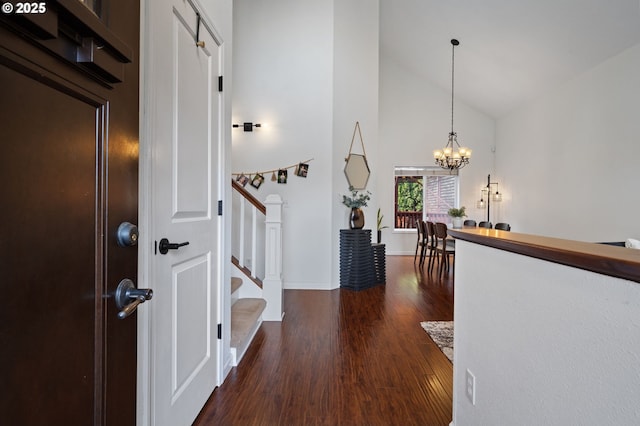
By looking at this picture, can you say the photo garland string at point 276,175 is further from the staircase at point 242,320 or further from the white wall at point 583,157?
the white wall at point 583,157

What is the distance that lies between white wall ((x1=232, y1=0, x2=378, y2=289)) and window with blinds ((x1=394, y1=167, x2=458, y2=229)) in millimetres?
3811

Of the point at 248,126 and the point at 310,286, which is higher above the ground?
the point at 248,126

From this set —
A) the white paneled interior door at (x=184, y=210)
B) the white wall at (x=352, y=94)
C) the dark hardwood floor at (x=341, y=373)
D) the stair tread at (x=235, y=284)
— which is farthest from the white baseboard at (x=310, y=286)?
the white paneled interior door at (x=184, y=210)

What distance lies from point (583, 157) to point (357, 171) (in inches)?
141

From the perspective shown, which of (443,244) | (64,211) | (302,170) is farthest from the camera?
(443,244)

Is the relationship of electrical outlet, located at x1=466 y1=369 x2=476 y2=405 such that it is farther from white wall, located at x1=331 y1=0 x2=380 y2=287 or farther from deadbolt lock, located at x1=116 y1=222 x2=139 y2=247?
white wall, located at x1=331 y1=0 x2=380 y2=287

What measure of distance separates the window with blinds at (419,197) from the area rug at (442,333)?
16.3ft

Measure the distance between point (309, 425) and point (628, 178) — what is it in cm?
512

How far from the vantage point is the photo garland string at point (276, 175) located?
4445 millimetres

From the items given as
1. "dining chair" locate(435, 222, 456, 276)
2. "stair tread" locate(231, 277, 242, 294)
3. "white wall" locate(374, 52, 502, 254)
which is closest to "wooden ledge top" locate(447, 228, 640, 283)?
"stair tread" locate(231, 277, 242, 294)

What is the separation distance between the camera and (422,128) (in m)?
7.77

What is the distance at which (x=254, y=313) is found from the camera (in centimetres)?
274

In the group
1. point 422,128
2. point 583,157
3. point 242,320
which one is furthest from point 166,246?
point 422,128

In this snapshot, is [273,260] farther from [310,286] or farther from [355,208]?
[355,208]
